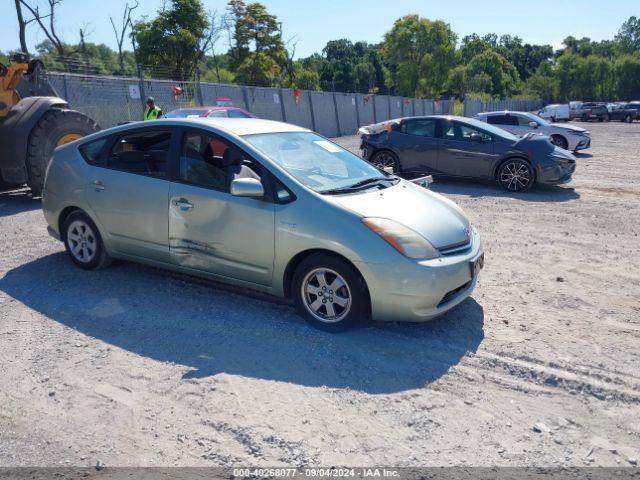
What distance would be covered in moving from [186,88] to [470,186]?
39.8ft

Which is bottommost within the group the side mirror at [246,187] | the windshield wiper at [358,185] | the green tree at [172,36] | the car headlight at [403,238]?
the car headlight at [403,238]

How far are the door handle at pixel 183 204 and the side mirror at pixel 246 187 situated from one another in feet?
2.00

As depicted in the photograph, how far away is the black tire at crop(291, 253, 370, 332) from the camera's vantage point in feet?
13.4

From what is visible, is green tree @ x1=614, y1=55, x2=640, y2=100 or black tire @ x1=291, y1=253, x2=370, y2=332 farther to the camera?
green tree @ x1=614, y1=55, x2=640, y2=100

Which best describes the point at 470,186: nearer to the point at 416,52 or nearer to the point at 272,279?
the point at 272,279

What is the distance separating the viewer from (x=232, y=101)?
21734mm

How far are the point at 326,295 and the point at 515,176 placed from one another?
7.78 m

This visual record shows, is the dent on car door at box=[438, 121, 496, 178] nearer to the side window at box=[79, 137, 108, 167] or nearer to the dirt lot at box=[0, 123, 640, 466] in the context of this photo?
the dirt lot at box=[0, 123, 640, 466]

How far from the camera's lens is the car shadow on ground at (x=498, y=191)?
1027 centimetres

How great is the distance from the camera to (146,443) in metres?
2.95

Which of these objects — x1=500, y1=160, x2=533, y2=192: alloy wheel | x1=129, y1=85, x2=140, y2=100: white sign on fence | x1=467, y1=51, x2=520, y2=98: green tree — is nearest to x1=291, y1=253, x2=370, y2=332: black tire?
x1=500, y1=160, x2=533, y2=192: alloy wheel

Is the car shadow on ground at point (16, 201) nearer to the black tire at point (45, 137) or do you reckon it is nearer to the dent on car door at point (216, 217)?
the black tire at point (45, 137)

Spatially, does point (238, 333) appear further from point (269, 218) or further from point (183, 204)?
point (183, 204)

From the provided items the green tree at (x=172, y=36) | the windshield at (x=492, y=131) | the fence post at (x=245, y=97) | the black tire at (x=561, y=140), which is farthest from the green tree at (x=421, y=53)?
the windshield at (x=492, y=131)
